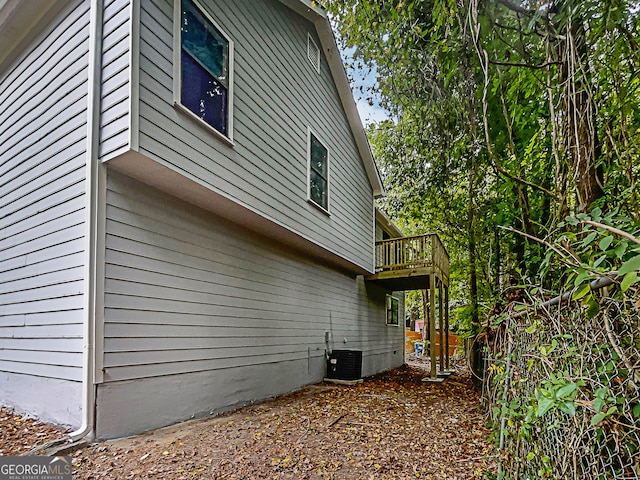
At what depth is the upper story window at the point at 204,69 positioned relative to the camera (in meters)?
4.79

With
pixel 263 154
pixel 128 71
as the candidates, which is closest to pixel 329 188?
pixel 263 154

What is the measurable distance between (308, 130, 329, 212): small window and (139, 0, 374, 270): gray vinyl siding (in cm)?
23

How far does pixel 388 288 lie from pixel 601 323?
1135 centimetres

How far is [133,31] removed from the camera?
4051 millimetres

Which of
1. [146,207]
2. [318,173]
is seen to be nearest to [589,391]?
[146,207]

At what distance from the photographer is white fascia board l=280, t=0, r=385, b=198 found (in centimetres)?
777

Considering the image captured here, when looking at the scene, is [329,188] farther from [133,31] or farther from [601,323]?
[601,323]

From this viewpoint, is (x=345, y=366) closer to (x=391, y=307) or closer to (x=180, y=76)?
(x=391, y=307)

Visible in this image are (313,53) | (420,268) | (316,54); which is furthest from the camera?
(420,268)

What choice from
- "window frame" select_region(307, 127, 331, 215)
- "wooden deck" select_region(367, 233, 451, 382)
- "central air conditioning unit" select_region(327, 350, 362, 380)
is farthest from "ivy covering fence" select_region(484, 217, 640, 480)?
"wooden deck" select_region(367, 233, 451, 382)

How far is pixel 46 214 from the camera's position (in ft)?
15.3

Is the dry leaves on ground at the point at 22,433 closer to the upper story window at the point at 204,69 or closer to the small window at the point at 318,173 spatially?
the upper story window at the point at 204,69

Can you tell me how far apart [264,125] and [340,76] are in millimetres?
3888

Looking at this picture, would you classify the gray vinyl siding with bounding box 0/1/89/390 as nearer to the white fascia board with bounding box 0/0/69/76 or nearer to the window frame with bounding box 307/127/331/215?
the white fascia board with bounding box 0/0/69/76
